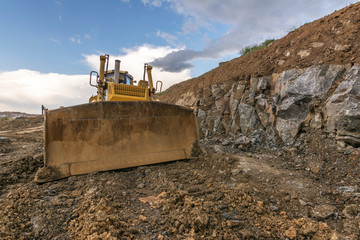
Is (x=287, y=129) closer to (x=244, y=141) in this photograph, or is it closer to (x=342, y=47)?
(x=244, y=141)

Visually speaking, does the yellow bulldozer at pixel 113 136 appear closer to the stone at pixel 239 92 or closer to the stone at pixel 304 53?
the stone at pixel 239 92

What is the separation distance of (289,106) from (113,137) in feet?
16.8

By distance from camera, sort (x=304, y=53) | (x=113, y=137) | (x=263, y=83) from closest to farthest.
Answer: (x=113, y=137)
(x=304, y=53)
(x=263, y=83)

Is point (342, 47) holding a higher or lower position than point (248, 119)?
higher

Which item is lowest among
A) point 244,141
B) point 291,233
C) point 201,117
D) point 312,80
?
point 291,233

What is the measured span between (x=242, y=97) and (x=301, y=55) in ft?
8.05

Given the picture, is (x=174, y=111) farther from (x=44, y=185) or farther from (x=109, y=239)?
(x=109, y=239)

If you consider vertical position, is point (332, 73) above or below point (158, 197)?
above

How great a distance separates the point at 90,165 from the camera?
13.6ft


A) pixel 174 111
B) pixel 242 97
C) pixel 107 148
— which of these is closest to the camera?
pixel 107 148

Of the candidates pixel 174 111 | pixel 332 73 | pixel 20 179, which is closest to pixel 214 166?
pixel 174 111

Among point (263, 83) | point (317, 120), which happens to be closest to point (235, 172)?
point (317, 120)

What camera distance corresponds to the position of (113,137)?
449 centimetres

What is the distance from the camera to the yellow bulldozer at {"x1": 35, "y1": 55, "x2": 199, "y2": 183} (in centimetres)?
400
